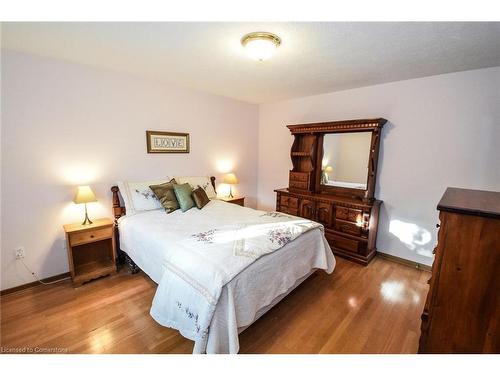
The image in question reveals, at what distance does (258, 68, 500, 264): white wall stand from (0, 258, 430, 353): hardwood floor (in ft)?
2.47

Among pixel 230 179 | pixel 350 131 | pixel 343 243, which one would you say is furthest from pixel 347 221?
pixel 230 179

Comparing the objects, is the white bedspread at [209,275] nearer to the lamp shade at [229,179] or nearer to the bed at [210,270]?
the bed at [210,270]

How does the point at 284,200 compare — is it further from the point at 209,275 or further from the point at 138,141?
the point at 209,275

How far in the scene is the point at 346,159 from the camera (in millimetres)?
3285

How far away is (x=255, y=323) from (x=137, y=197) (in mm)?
1946

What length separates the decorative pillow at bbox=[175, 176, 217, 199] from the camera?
3.28m

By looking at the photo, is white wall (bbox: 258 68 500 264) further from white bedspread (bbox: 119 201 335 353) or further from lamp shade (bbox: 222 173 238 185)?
lamp shade (bbox: 222 173 238 185)

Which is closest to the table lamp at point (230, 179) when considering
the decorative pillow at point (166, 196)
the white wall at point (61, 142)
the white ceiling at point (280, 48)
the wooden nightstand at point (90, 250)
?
the white wall at point (61, 142)

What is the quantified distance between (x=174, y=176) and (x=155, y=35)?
1934 mm

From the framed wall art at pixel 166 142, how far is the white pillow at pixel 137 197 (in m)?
0.53

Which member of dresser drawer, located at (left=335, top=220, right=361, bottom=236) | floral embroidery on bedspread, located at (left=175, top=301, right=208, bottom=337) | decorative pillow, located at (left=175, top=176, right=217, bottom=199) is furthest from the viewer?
decorative pillow, located at (left=175, top=176, right=217, bottom=199)

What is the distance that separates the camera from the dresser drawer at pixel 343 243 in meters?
2.96

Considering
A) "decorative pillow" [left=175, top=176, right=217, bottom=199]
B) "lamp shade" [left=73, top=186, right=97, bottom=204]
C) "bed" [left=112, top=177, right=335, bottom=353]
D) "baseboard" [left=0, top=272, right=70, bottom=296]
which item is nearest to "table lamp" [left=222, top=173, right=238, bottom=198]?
"decorative pillow" [left=175, top=176, right=217, bottom=199]
